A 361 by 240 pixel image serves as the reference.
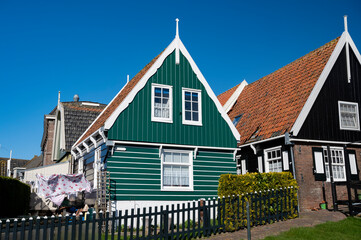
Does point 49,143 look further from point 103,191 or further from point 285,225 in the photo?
point 285,225

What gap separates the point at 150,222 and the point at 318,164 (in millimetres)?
10226

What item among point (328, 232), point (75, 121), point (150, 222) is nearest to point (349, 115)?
point (328, 232)

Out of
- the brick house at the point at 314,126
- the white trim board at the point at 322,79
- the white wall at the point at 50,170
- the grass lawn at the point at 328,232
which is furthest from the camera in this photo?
the white wall at the point at 50,170

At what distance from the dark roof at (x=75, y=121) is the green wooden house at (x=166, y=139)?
4.86 metres

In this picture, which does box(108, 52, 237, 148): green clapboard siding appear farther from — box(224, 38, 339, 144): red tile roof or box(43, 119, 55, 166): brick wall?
box(43, 119, 55, 166): brick wall

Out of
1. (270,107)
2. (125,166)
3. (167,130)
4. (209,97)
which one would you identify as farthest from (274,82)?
(125,166)

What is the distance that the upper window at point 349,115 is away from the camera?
19.2 m

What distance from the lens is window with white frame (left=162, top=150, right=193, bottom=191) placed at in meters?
16.4

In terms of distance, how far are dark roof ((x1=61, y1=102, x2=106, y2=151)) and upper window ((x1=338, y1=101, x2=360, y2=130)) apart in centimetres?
1526

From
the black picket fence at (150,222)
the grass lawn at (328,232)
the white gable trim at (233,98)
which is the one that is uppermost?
the white gable trim at (233,98)

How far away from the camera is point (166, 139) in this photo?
1661cm

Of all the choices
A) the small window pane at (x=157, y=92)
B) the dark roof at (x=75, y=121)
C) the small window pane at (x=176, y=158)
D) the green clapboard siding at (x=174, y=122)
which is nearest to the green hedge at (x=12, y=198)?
the dark roof at (x=75, y=121)

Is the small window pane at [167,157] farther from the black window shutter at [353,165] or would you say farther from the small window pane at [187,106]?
the black window shutter at [353,165]

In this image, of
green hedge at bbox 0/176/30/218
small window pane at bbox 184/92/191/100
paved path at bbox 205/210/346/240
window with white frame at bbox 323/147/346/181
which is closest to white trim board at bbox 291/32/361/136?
window with white frame at bbox 323/147/346/181
